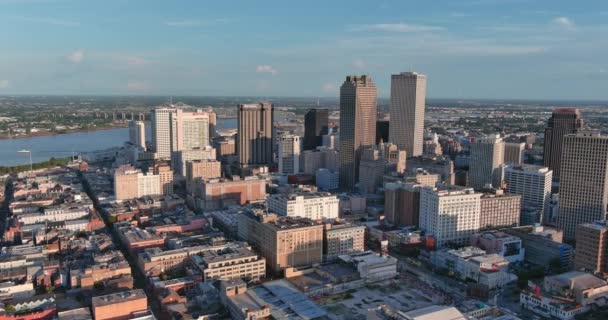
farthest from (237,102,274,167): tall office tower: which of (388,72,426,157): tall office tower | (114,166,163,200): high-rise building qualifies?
(388,72,426,157): tall office tower

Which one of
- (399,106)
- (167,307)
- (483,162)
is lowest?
(167,307)

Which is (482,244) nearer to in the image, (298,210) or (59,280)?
(298,210)

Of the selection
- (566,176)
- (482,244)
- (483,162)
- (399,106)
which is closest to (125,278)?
(482,244)

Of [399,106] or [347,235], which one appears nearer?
[347,235]

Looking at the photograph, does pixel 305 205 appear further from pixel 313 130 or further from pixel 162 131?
pixel 313 130

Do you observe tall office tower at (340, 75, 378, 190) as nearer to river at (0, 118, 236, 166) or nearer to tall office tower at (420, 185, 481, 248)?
tall office tower at (420, 185, 481, 248)

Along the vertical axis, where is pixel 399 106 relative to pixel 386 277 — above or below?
above

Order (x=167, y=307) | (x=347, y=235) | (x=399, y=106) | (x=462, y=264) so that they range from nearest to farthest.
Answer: (x=167, y=307)
(x=462, y=264)
(x=347, y=235)
(x=399, y=106)

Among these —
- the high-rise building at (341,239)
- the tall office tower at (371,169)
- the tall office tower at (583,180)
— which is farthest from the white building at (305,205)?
the tall office tower at (583,180)
